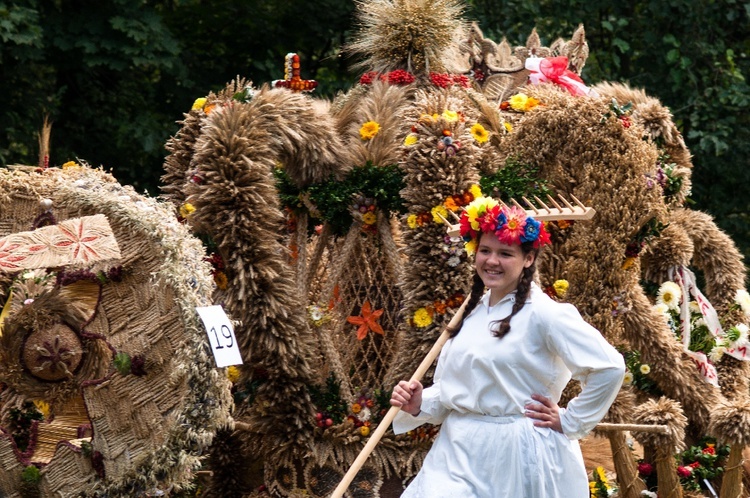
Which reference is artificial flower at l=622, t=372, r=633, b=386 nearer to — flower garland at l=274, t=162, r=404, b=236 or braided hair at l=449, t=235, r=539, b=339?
flower garland at l=274, t=162, r=404, b=236

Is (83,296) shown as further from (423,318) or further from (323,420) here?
(423,318)

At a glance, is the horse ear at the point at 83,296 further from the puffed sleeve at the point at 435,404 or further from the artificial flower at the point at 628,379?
the artificial flower at the point at 628,379

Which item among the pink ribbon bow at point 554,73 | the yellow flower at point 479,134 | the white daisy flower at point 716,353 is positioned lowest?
the white daisy flower at point 716,353

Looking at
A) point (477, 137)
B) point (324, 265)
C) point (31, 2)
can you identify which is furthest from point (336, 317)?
point (31, 2)

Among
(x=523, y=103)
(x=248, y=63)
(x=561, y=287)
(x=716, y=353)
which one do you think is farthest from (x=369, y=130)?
(x=248, y=63)

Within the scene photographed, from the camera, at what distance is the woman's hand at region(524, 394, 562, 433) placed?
Result: 4391 mm

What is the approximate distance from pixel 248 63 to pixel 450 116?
21.4 ft

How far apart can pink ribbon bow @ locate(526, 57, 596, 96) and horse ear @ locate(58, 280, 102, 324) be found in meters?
3.45

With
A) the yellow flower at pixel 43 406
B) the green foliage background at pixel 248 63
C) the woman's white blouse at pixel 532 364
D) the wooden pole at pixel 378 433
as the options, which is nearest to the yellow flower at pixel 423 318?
the wooden pole at pixel 378 433

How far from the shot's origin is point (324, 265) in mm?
6852

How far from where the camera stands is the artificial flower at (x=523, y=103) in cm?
728

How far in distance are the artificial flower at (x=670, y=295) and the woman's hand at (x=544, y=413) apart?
349cm

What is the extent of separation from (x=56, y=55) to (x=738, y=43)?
673 cm

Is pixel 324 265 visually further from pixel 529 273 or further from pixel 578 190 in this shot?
pixel 529 273
